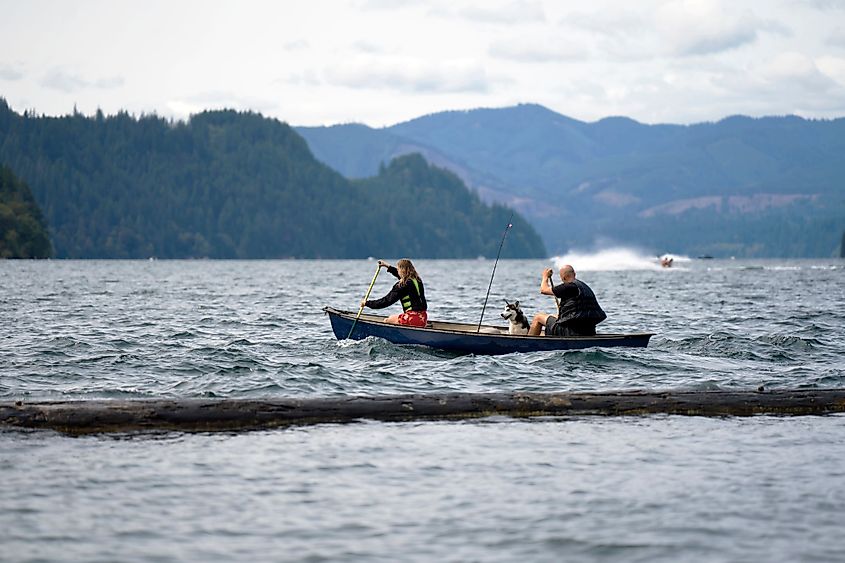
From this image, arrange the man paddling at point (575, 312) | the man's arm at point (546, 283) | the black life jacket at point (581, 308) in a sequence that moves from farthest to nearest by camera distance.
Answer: the black life jacket at point (581, 308), the man paddling at point (575, 312), the man's arm at point (546, 283)

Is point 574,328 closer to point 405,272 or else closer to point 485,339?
point 485,339

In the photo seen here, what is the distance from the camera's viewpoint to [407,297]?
26.5 metres

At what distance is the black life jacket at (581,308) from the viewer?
81.9 ft

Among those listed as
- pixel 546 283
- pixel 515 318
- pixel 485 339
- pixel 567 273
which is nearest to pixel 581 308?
pixel 567 273

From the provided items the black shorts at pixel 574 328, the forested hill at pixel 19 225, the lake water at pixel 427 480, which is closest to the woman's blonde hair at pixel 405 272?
the lake water at pixel 427 480

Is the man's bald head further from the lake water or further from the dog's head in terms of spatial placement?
the lake water

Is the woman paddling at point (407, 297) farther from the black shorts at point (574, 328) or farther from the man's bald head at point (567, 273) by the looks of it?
the man's bald head at point (567, 273)

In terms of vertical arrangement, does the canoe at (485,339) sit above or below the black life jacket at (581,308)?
below

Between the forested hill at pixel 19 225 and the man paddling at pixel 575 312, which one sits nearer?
the man paddling at pixel 575 312

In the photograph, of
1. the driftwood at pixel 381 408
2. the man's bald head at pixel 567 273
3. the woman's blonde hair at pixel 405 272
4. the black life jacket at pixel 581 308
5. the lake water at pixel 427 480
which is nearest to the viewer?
the lake water at pixel 427 480

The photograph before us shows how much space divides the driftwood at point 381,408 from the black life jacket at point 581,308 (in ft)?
26.6

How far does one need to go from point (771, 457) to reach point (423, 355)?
1251cm

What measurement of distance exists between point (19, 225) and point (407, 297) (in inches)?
6623

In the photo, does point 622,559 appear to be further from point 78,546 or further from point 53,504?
point 53,504
